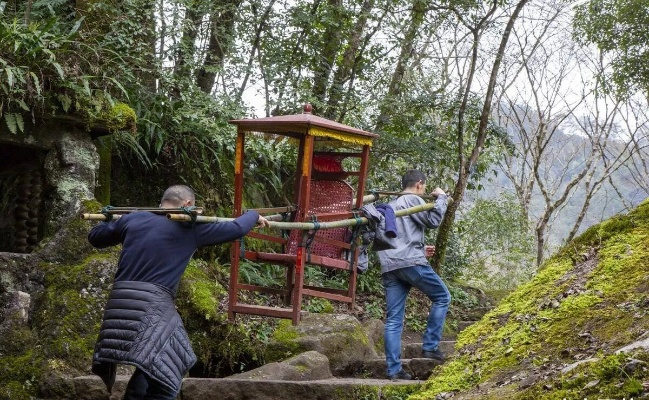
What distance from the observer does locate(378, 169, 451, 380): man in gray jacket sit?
662cm

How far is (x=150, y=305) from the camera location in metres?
4.63

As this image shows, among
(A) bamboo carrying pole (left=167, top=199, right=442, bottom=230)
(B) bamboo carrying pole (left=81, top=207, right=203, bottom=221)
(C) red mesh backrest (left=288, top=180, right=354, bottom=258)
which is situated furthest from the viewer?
(C) red mesh backrest (left=288, top=180, right=354, bottom=258)

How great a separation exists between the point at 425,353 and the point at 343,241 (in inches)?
50.6

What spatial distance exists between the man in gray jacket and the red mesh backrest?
499 millimetres

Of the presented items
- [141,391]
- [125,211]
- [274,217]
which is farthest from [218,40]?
[141,391]

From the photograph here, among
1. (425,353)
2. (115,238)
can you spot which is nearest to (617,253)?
(115,238)

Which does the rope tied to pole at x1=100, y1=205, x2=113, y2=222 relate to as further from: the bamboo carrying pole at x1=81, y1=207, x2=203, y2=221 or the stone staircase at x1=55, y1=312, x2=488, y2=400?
the stone staircase at x1=55, y1=312, x2=488, y2=400

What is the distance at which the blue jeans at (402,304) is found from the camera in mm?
6609

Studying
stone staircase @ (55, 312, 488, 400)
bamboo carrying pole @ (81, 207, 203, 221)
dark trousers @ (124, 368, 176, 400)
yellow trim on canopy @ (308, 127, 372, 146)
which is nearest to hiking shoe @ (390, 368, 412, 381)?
stone staircase @ (55, 312, 488, 400)

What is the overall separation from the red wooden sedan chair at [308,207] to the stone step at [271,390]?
2.81 ft

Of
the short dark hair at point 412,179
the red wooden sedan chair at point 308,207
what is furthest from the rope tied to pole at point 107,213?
the short dark hair at point 412,179

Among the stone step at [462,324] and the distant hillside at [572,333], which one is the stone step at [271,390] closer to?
the distant hillside at [572,333]

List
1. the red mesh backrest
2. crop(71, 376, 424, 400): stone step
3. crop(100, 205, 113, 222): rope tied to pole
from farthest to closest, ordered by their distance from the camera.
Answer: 1. the red mesh backrest
2. crop(71, 376, 424, 400): stone step
3. crop(100, 205, 113, 222): rope tied to pole

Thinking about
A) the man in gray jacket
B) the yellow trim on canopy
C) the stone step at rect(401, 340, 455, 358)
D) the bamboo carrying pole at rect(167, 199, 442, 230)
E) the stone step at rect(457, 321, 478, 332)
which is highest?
the yellow trim on canopy
